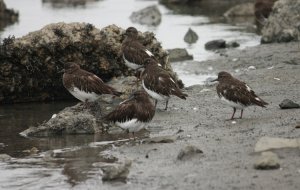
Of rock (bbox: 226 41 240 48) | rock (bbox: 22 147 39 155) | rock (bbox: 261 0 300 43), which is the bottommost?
rock (bbox: 22 147 39 155)

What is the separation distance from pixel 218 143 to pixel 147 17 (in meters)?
25.1

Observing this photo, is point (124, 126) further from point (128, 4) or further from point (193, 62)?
point (128, 4)

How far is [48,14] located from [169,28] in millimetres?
8001

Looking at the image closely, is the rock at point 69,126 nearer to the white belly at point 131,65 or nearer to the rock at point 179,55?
the white belly at point 131,65

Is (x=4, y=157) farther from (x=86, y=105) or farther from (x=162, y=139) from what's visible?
(x=86, y=105)

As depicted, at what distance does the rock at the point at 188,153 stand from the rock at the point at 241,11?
27.1 m

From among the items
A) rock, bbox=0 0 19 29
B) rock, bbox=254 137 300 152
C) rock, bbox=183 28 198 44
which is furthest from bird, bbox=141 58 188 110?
rock, bbox=0 0 19 29

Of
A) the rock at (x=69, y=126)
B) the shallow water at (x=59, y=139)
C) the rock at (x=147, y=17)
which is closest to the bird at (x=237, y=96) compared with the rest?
the shallow water at (x=59, y=139)

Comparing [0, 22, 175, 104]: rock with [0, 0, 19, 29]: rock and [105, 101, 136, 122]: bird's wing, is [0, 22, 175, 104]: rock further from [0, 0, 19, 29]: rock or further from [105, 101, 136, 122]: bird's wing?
[0, 0, 19, 29]: rock

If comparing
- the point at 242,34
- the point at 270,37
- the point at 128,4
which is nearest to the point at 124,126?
the point at 270,37

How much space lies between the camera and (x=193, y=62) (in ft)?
72.9

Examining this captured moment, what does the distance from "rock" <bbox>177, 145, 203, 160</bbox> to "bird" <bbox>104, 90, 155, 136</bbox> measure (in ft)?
5.65

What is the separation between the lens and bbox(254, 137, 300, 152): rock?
9.79m

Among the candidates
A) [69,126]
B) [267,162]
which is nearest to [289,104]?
[69,126]
